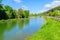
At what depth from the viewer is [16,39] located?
20969 mm

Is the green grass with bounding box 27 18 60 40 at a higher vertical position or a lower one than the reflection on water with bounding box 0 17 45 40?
higher

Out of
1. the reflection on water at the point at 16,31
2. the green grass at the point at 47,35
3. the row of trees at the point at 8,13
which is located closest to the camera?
the green grass at the point at 47,35

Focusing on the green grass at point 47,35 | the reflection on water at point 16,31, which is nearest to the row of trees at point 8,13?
the reflection on water at point 16,31

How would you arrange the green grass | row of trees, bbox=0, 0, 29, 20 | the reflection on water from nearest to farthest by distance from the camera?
1. the green grass
2. the reflection on water
3. row of trees, bbox=0, 0, 29, 20

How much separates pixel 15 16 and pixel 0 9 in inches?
1107

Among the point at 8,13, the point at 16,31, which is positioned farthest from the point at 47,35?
the point at 8,13

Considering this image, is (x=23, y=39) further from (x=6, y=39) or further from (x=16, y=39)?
(x=6, y=39)

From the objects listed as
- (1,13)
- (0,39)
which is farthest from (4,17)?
(0,39)

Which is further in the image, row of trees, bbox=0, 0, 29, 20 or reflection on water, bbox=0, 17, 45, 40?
row of trees, bbox=0, 0, 29, 20

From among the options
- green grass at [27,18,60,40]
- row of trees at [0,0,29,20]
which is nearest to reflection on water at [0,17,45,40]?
green grass at [27,18,60,40]

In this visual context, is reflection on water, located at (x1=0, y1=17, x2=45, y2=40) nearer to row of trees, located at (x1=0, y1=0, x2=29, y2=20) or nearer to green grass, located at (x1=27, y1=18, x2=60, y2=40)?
green grass, located at (x1=27, y1=18, x2=60, y2=40)

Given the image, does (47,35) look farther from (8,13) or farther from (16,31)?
(8,13)

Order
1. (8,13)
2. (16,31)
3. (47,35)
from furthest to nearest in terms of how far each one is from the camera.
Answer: (8,13)
(16,31)
(47,35)

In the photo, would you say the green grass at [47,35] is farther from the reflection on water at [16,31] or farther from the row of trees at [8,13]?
the row of trees at [8,13]
